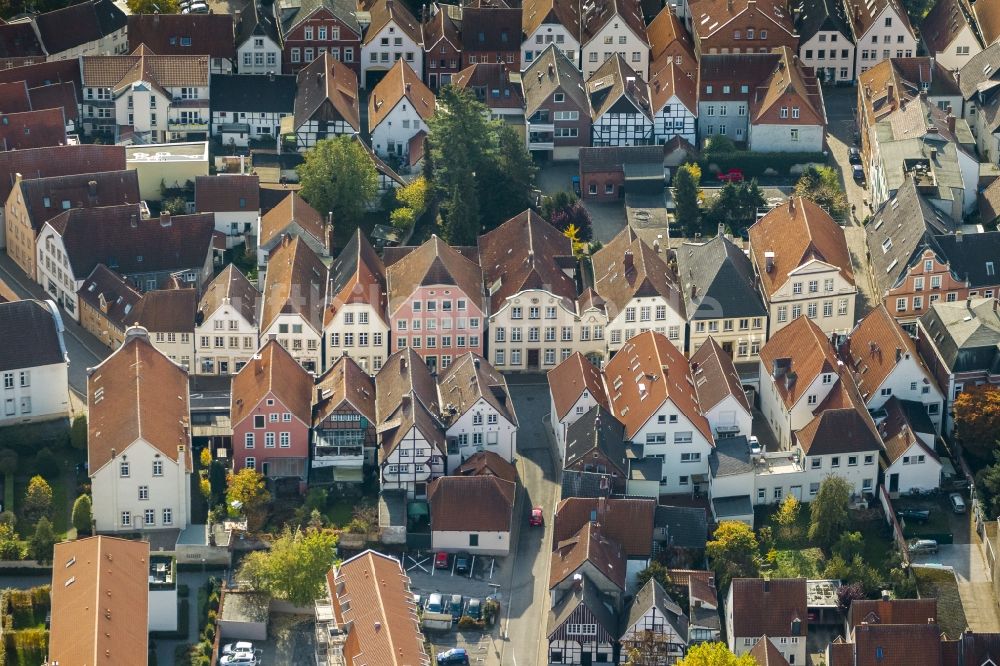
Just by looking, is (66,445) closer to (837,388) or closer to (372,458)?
(372,458)

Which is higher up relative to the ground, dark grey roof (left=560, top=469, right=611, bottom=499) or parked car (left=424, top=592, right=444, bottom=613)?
dark grey roof (left=560, top=469, right=611, bottom=499)

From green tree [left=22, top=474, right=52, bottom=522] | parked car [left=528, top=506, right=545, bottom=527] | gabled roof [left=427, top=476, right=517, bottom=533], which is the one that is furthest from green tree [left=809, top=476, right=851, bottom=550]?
green tree [left=22, top=474, right=52, bottom=522]

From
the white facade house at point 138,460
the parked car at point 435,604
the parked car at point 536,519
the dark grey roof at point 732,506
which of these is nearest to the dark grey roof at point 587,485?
the parked car at point 536,519

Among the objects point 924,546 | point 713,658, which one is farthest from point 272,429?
point 924,546

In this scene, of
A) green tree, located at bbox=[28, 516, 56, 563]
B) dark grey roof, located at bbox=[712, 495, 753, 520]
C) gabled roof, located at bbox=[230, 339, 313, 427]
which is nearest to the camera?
green tree, located at bbox=[28, 516, 56, 563]

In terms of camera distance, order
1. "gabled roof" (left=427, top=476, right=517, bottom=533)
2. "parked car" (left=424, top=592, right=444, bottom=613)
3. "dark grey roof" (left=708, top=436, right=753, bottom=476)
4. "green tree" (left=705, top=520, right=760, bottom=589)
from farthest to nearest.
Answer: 1. "dark grey roof" (left=708, top=436, right=753, bottom=476)
2. "gabled roof" (left=427, top=476, right=517, bottom=533)
3. "green tree" (left=705, top=520, right=760, bottom=589)
4. "parked car" (left=424, top=592, right=444, bottom=613)

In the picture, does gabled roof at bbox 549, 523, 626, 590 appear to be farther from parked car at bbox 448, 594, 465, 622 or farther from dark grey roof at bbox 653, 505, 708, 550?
parked car at bbox 448, 594, 465, 622

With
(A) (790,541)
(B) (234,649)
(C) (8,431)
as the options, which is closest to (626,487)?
(A) (790,541)

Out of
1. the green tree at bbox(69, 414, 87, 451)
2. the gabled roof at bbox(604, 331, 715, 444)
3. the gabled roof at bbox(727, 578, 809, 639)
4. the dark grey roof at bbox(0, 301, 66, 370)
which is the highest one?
the dark grey roof at bbox(0, 301, 66, 370)
